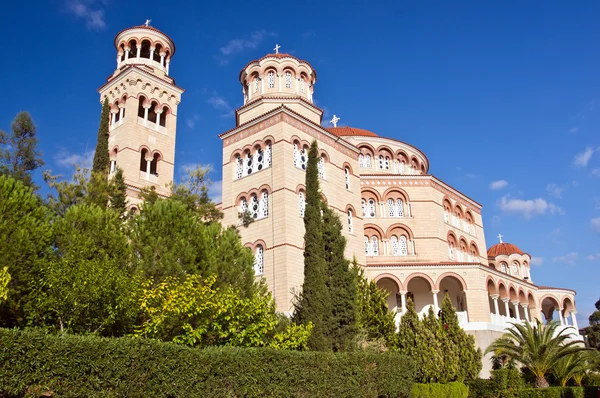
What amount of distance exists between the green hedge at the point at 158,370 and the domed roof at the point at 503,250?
33.4 metres

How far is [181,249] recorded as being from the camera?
58.2ft

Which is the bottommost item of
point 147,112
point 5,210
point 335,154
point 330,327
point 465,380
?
point 465,380

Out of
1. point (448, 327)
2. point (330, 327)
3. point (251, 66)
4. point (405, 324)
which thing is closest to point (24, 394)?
point (330, 327)

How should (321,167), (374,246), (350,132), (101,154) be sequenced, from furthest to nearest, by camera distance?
(350,132) → (374,246) → (321,167) → (101,154)

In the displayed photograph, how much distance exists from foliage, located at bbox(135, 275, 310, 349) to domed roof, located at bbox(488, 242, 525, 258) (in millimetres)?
34713

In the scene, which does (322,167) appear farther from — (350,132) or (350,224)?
(350,132)

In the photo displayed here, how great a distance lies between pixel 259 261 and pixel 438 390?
982 cm

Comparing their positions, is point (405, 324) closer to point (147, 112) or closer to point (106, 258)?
point (106, 258)

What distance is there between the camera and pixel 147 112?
1356 inches

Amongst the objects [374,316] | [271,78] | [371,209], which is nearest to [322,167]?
[271,78]

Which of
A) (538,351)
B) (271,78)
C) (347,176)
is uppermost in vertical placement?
(271,78)

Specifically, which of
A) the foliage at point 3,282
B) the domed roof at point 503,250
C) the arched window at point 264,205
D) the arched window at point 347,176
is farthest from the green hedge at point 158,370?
the domed roof at point 503,250

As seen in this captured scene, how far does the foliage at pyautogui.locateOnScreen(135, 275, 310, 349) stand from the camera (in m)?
15.1

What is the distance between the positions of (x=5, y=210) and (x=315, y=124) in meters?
16.6
